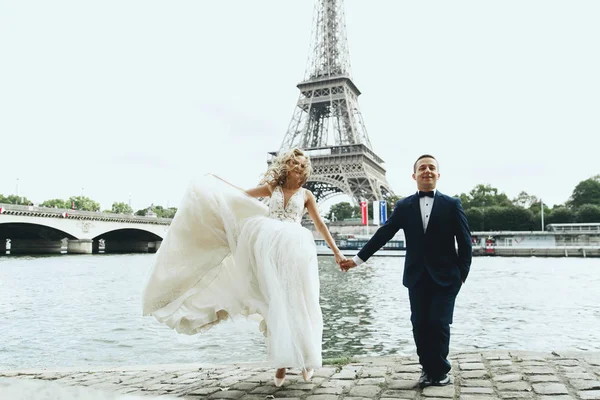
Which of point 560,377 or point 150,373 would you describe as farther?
point 150,373

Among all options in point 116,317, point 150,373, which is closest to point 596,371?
point 150,373

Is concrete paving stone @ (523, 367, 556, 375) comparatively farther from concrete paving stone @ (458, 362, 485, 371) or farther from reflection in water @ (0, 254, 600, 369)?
reflection in water @ (0, 254, 600, 369)

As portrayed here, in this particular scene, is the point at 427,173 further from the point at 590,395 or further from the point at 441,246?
the point at 590,395

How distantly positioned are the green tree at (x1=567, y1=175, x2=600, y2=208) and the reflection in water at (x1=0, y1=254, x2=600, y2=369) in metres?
60.2

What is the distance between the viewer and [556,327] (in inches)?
367

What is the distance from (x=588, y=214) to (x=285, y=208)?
66.8m

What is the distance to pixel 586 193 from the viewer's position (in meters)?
69.4

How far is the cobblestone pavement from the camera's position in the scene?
11.4 ft

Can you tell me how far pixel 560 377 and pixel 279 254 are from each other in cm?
231

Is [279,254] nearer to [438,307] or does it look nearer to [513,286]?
[438,307]

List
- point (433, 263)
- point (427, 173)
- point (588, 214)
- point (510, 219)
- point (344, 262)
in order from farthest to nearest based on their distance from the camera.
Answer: point (510, 219), point (588, 214), point (344, 262), point (427, 173), point (433, 263)

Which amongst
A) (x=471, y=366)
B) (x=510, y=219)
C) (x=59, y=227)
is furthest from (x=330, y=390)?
(x=510, y=219)

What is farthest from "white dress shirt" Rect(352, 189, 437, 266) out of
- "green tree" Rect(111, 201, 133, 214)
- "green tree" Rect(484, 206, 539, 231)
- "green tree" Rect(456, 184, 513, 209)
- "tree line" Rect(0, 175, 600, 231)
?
"green tree" Rect(111, 201, 133, 214)

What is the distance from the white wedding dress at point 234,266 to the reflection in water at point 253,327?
327mm
